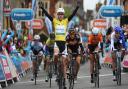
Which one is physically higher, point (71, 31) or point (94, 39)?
point (71, 31)

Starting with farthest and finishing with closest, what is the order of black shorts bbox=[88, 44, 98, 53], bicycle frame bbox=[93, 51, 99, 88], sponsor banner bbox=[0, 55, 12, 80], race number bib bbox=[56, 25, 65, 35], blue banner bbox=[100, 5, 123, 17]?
blue banner bbox=[100, 5, 123, 17] → sponsor banner bbox=[0, 55, 12, 80] → black shorts bbox=[88, 44, 98, 53] → bicycle frame bbox=[93, 51, 99, 88] → race number bib bbox=[56, 25, 65, 35]

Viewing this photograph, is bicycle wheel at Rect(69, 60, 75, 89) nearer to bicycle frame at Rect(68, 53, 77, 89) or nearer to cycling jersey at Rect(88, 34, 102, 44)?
bicycle frame at Rect(68, 53, 77, 89)

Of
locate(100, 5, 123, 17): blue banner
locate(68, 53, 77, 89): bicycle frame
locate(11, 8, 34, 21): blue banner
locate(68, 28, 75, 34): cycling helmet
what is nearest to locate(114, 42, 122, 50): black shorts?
locate(68, 28, 75, 34): cycling helmet

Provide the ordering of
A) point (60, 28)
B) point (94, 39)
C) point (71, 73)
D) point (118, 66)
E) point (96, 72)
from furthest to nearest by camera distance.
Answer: point (94, 39)
point (118, 66)
point (96, 72)
point (71, 73)
point (60, 28)

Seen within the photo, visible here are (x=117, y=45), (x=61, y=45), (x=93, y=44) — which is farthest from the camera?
(x=93, y=44)

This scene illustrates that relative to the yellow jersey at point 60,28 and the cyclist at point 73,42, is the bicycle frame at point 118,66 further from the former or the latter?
the yellow jersey at point 60,28

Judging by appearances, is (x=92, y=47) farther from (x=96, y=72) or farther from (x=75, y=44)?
(x=75, y=44)

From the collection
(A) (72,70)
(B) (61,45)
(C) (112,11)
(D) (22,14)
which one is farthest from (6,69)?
(D) (22,14)

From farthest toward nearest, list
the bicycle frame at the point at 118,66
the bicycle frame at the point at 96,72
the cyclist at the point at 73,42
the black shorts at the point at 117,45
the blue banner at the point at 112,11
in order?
1. the blue banner at the point at 112,11
2. the black shorts at the point at 117,45
3. the bicycle frame at the point at 118,66
4. the bicycle frame at the point at 96,72
5. the cyclist at the point at 73,42

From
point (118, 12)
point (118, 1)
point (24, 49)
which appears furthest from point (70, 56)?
point (118, 1)

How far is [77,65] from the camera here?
1788cm

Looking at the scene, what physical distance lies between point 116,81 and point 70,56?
12.8 feet

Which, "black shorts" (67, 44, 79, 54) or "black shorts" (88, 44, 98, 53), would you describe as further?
"black shorts" (88, 44, 98, 53)

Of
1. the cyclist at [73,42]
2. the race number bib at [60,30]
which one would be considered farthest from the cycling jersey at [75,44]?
the race number bib at [60,30]
